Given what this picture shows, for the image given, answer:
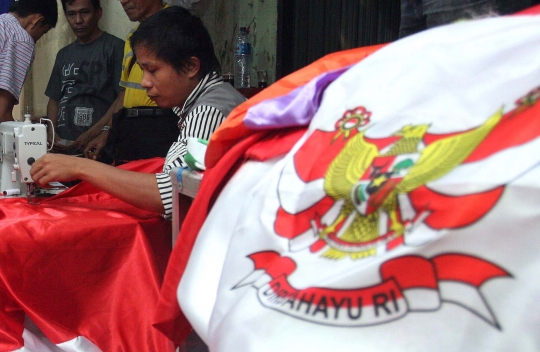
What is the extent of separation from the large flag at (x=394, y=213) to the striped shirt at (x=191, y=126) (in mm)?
706

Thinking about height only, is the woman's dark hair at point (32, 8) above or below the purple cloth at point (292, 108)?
above

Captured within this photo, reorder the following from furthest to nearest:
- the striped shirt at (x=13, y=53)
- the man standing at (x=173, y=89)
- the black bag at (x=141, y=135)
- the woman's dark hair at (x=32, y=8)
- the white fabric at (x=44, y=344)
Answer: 1. the woman's dark hair at (x=32, y=8)
2. the striped shirt at (x=13, y=53)
3. the black bag at (x=141, y=135)
4. the man standing at (x=173, y=89)
5. the white fabric at (x=44, y=344)

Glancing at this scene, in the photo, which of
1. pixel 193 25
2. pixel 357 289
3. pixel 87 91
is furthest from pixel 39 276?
pixel 87 91

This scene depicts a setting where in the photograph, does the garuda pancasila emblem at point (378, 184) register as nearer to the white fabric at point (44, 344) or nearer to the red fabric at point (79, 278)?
the red fabric at point (79, 278)

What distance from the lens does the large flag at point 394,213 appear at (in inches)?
29.2

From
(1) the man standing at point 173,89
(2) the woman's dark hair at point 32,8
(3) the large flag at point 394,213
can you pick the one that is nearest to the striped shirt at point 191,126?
(1) the man standing at point 173,89

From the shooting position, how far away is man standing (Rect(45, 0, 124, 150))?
3.95 m

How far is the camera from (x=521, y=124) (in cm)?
81

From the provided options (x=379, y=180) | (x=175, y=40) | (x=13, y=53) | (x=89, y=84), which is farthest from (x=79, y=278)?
(x=89, y=84)

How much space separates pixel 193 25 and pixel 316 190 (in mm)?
1453

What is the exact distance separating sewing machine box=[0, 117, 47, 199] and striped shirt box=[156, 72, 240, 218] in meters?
0.50

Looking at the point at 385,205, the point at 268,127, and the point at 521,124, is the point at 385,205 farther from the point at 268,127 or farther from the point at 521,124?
the point at 268,127

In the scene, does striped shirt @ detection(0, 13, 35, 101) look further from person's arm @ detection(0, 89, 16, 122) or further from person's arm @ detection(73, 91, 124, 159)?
person's arm @ detection(73, 91, 124, 159)

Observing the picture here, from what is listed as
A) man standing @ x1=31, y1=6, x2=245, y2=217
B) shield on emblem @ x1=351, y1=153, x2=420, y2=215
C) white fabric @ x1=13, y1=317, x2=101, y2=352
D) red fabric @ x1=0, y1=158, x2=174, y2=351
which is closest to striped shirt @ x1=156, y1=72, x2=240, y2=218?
man standing @ x1=31, y1=6, x2=245, y2=217
